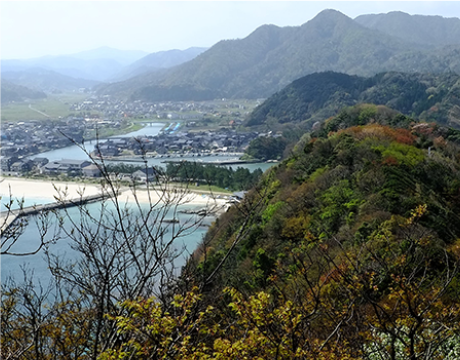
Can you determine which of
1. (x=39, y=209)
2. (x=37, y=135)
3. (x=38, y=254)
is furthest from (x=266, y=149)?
(x=39, y=209)

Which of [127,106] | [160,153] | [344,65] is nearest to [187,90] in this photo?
[127,106]

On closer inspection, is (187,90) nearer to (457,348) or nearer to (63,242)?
(63,242)

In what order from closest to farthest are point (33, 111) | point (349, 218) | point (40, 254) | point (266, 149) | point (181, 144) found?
point (349, 218) → point (40, 254) → point (266, 149) → point (181, 144) → point (33, 111)

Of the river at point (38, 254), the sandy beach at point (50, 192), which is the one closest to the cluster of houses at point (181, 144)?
the sandy beach at point (50, 192)

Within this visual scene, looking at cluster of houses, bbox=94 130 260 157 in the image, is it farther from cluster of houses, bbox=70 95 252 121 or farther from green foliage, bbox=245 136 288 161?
cluster of houses, bbox=70 95 252 121

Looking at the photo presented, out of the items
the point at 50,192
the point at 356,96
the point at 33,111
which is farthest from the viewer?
the point at 33,111

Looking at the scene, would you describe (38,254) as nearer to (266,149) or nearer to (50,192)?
(50,192)

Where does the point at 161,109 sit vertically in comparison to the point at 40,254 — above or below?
above
